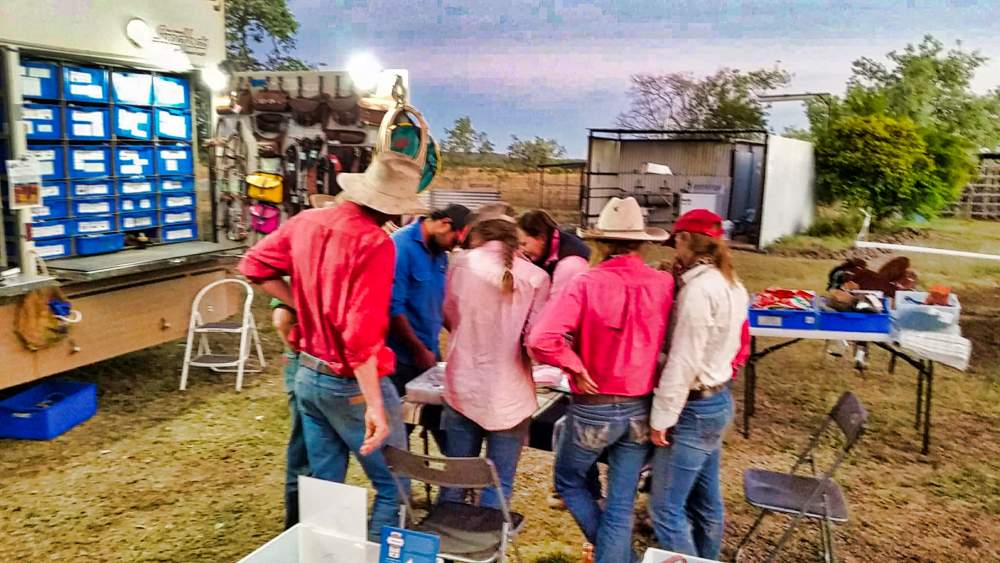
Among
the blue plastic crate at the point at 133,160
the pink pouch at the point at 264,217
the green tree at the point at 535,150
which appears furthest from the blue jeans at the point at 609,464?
the green tree at the point at 535,150

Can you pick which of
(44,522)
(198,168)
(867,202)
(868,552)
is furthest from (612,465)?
(867,202)

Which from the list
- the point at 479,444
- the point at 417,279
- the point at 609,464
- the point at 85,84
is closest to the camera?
the point at 609,464

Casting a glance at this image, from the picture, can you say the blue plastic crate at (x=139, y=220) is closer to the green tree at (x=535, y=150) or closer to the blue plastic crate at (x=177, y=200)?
the blue plastic crate at (x=177, y=200)

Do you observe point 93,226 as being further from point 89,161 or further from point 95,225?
point 89,161

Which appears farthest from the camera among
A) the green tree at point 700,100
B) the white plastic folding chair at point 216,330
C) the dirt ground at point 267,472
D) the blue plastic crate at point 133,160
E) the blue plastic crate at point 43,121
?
the green tree at point 700,100

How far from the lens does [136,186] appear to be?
17.3 feet

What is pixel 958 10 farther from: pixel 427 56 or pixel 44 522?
pixel 44 522

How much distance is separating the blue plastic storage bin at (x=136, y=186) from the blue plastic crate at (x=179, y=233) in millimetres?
307

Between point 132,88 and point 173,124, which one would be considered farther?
point 173,124

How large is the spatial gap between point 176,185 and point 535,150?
4100mm

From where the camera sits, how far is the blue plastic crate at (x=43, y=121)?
4477mm

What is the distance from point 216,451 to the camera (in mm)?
4254

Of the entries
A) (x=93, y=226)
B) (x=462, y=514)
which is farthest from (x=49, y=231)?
(x=462, y=514)

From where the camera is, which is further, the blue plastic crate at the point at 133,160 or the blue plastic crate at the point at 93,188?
the blue plastic crate at the point at 133,160
